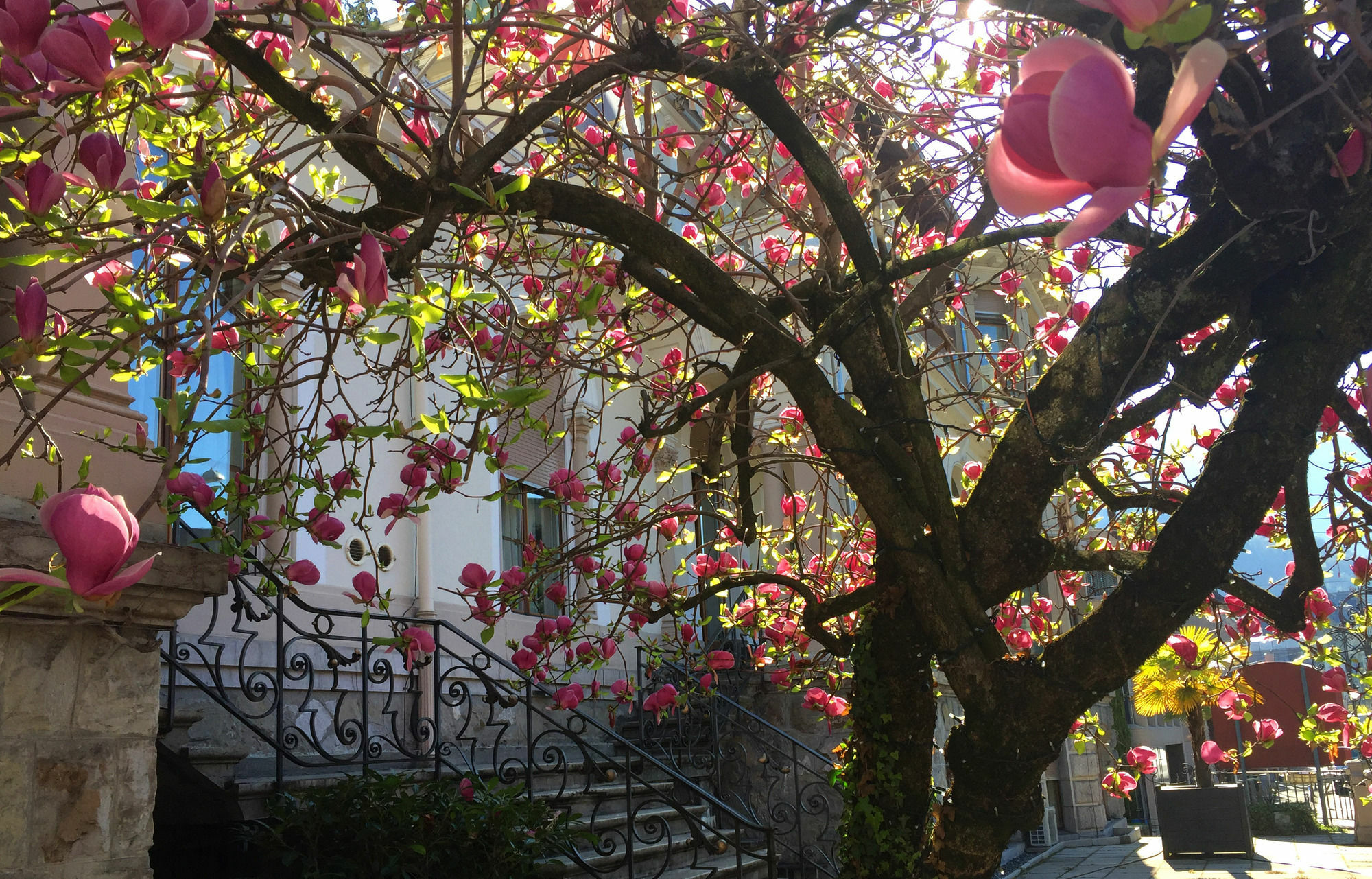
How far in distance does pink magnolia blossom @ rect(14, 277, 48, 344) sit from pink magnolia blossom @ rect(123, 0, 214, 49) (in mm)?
611

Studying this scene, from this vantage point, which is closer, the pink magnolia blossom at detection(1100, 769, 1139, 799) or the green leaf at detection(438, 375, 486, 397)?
the green leaf at detection(438, 375, 486, 397)

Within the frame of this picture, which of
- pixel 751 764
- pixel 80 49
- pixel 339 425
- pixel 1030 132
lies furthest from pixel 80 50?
pixel 751 764

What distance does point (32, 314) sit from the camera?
1954 millimetres

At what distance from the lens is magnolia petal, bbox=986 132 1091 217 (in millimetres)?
1080

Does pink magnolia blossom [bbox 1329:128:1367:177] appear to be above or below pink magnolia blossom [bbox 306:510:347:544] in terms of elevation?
above

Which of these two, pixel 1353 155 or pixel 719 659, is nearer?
pixel 1353 155

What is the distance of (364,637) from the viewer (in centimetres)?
471

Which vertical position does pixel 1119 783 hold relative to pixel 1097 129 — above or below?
below

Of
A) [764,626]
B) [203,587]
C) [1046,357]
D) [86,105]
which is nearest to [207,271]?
[86,105]

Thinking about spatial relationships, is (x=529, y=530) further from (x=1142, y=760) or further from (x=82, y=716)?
(x=82, y=716)

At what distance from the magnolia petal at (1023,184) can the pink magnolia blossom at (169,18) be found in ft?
4.40

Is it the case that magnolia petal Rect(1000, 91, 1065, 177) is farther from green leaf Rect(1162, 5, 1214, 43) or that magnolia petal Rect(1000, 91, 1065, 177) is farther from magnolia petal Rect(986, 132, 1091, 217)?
green leaf Rect(1162, 5, 1214, 43)

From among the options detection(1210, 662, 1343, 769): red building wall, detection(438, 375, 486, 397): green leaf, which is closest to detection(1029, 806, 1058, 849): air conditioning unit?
detection(438, 375, 486, 397): green leaf

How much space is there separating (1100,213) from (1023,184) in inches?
4.1
